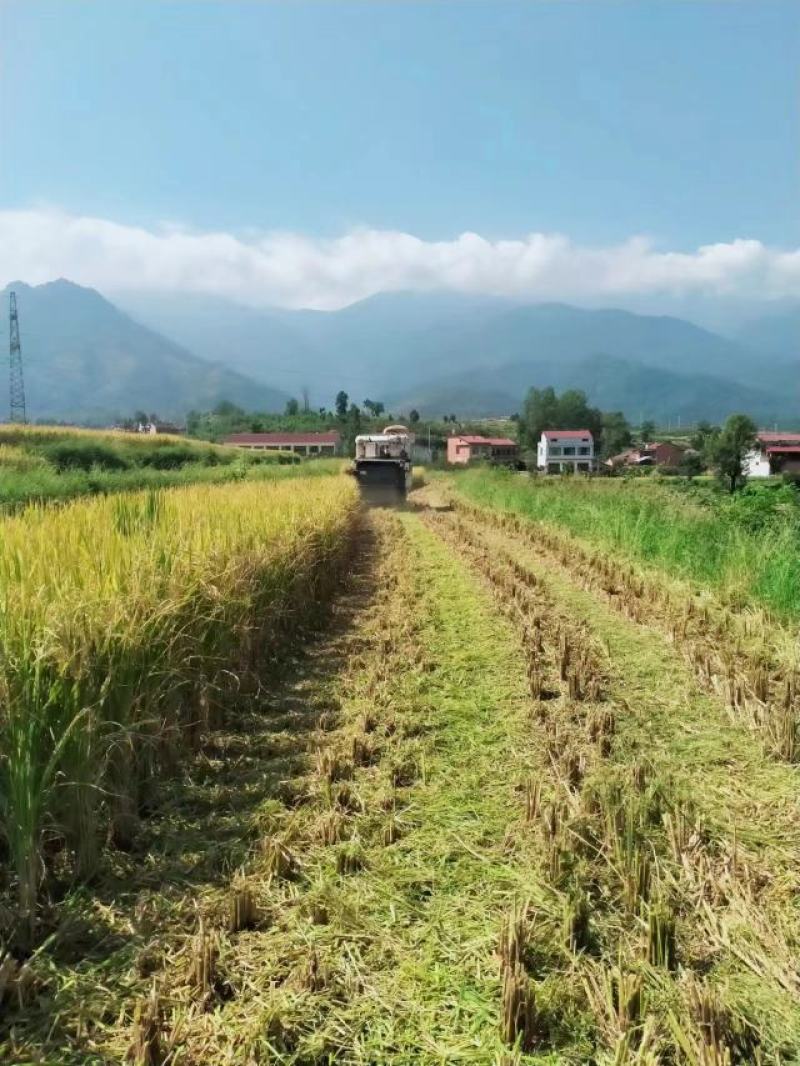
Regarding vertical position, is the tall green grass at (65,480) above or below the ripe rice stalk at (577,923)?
above

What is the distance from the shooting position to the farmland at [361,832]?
6.92 feet

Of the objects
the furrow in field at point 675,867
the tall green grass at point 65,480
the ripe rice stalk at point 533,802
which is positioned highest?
the tall green grass at point 65,480

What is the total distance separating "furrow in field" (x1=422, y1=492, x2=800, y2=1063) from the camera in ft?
6.91

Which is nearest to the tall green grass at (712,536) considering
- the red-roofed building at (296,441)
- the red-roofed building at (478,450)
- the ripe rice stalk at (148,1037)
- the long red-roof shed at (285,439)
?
the ripe rice stalk at (148,1037)

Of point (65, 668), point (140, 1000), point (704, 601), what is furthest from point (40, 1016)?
point (704, 601)

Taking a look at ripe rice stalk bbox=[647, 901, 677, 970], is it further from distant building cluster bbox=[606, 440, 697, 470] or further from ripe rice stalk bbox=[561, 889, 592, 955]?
distant building cluster bbox=[606, 440, 697, 470]

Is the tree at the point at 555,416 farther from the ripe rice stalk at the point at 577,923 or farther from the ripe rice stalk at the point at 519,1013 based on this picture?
the ripe rice stalk at the point at 519,1013

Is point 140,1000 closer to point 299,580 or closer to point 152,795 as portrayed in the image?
point 152,795

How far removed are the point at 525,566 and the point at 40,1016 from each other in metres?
8.71

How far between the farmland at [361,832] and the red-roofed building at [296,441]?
7301 centimetres

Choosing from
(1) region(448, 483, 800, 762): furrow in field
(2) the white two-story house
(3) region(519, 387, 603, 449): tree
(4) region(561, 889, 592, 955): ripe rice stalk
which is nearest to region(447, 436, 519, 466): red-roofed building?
(2) the white two-story house

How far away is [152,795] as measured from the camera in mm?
3428

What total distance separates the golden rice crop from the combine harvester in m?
17.4

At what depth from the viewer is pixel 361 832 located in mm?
3152
